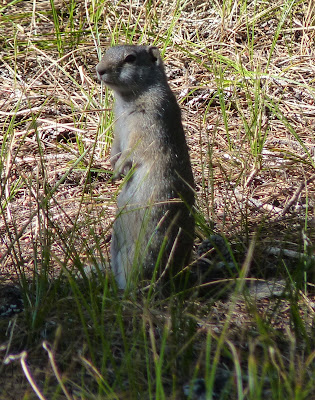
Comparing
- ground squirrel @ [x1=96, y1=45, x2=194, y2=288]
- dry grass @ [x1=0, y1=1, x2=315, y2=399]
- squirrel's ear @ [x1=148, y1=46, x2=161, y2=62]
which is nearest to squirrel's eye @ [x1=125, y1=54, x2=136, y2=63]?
ground squirrel @ [x1=96, y1=45, x2=194, y2=288]

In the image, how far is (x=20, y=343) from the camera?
2.96 m

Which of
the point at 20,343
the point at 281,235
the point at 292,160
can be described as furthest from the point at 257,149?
the point at 20,343

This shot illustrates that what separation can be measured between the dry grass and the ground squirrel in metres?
0.28

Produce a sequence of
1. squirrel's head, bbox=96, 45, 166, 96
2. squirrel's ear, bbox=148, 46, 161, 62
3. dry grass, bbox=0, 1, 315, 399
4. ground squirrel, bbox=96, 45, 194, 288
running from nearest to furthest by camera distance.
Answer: ground squirrel, bbox=96, 45, 194, 288 < squirrel's head, bbox=96, 45, 166, 96 < squirrel's ear, bbox=148, 46, 161, 62 < dry grass, bbox=0, 1, 315, 399

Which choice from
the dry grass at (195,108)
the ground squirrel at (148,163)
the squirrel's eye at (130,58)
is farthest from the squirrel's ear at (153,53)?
the dry grass at (195,108)

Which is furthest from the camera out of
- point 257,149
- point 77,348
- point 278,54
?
point 278,54

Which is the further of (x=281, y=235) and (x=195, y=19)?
(x=195, y=19)

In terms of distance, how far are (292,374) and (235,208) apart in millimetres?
2550

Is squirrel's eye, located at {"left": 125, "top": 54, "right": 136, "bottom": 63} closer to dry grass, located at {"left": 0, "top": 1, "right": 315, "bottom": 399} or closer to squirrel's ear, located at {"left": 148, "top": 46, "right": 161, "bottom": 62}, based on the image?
squirrel's ear, located at {"left": 148, "top": 46, "right": 161, "bottom": 62}

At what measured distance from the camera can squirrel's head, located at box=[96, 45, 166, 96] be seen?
4.11m

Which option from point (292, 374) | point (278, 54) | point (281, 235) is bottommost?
point (281, 235)

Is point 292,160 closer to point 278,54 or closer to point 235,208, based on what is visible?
point 235,208

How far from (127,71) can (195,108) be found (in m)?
2.04

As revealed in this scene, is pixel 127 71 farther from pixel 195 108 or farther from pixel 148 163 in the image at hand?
pixel 195 108
